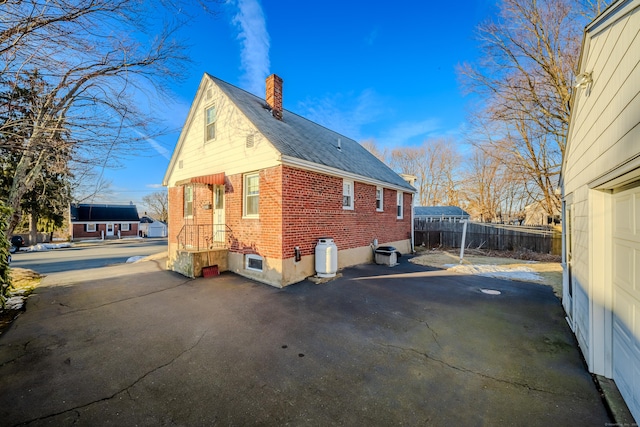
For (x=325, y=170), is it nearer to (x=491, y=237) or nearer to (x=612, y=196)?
(x=612, y=196)

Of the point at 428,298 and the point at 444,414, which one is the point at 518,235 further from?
the point at 444,414

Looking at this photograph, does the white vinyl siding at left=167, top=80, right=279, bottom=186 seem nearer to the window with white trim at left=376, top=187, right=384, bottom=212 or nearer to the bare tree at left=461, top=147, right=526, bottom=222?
the window with white trim at left=376, top=187, right=384, bottom=212

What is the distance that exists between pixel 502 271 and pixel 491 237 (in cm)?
682

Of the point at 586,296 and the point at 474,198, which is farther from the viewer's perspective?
the point at 474,198

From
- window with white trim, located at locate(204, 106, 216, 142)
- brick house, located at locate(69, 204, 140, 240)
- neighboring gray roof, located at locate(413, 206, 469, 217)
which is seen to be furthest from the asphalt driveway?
brick house, located at locate(69, 204, 140, 240)

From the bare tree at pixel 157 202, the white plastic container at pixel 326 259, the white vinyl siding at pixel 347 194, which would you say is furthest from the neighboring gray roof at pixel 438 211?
the bare tree at pixel 157 202

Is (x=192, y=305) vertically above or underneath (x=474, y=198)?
underneath

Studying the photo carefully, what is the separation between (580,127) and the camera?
12.8 ft

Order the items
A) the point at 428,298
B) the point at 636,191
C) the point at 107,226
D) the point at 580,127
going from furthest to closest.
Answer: the point at 107,226
the point at 428,298
the point at 580,127
the point at 636,191

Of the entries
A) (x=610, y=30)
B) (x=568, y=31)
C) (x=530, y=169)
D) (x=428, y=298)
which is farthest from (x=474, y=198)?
(x=610, y=30)

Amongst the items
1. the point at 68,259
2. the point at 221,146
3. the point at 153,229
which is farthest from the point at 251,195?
the point at 153,229

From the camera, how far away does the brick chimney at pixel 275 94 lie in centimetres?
1019

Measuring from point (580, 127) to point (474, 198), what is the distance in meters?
30.0

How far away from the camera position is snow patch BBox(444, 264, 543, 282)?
324 inches
